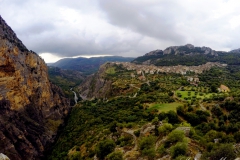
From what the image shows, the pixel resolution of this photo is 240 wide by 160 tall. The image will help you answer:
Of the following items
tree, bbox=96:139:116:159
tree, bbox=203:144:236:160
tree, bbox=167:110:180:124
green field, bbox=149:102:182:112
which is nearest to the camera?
tree, bbox=203:144:236:160

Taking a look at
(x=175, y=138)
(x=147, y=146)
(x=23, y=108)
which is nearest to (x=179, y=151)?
(x=175, y=138)

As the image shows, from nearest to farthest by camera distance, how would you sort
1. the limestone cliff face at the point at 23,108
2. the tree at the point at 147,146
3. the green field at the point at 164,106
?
the tree at the point at 147,146, the green field at the point at 164,106, the limestone cliff face at the point at 23,108

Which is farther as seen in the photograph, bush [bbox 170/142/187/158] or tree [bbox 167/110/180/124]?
tree [bbox 167/110/180/124]

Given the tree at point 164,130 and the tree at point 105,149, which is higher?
the tree at point 164,130

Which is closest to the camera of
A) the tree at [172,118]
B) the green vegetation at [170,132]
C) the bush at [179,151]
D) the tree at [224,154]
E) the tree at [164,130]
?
the tree at [224,154]

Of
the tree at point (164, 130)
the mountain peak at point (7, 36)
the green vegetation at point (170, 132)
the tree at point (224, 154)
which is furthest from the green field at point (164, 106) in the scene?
the mountain peak at point (7, 36)

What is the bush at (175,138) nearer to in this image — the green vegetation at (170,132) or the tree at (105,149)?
the green vegetation at (170,132)

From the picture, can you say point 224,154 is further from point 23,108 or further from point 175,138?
point 23,108

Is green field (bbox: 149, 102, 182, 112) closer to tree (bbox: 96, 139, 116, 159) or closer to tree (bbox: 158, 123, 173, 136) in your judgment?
tree (bbox: 158, 123, 173, 136)

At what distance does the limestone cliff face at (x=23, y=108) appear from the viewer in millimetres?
68688

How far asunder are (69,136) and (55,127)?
22.4 m

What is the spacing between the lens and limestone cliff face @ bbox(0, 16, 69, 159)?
6869 cm

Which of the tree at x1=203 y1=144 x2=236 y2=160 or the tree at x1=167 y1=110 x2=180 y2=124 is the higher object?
the tree at x1=203 y1=144 x2=236 y2=160

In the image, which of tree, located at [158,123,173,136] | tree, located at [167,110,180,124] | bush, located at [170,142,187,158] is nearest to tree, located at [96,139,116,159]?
Result: tree, located at [158,123,173,136]
